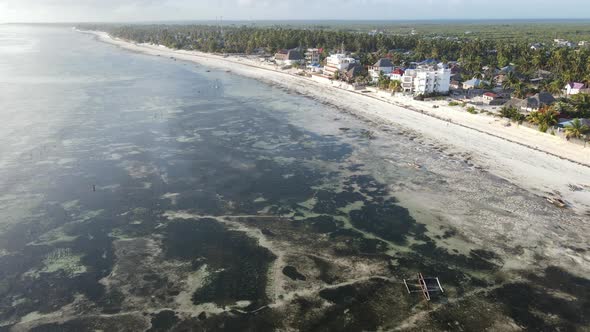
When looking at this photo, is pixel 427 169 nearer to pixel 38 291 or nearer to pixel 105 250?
pixel 105 250

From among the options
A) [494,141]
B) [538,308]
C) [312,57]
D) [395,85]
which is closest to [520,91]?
[395,85]

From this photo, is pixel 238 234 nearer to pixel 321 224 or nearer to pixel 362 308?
pixel 321 224

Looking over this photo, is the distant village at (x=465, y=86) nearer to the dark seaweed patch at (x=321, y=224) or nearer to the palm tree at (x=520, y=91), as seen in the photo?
the palm tree at (x=520, y=91)

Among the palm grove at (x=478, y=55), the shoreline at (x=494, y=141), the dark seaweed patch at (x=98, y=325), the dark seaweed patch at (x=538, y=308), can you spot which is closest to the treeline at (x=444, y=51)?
the palm grove at (x=478, y=55)

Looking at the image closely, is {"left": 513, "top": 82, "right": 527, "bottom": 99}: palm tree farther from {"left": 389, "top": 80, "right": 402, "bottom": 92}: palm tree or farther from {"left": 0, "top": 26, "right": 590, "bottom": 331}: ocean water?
{"left": 0, "top": 26, "right": 590, "bottom": 331}: ocean water

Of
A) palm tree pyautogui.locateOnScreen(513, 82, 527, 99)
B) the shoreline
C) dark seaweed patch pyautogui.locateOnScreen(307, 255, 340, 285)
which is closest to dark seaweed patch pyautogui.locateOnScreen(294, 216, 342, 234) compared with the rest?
dark seaweed patch pyautogui.locateOnScreen(307, 255, 340, 285)

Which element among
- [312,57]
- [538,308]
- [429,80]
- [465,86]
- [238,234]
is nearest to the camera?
[538,308]

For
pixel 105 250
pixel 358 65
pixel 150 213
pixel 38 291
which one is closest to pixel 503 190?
pixel 150 213

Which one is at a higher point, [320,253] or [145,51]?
[145,51]
